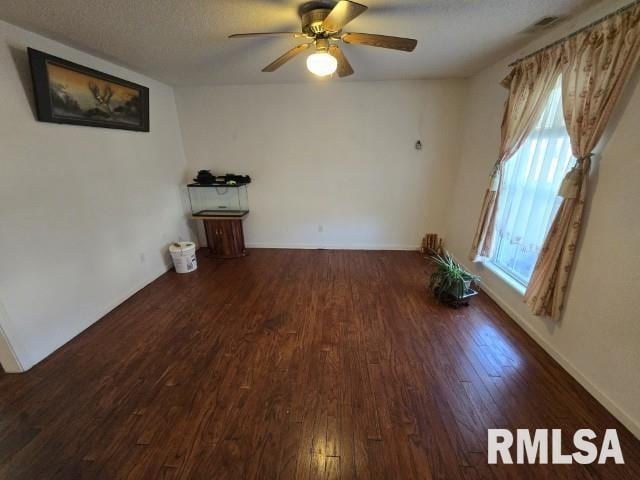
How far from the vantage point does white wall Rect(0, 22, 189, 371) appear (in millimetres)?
1787

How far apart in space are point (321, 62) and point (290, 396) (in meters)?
2.20

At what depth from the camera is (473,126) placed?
3.19 m

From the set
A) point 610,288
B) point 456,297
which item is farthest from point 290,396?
point 610,288

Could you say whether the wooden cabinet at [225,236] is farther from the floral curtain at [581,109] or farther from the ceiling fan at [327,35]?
the floral curtain at [581,109]

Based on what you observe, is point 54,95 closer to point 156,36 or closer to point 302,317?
point 156,36

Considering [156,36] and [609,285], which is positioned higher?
[156,36]

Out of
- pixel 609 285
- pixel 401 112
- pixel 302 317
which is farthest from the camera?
pixel 401 112

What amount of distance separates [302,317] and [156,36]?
259 cm

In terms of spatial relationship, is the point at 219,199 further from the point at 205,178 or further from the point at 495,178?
the point at 495,178

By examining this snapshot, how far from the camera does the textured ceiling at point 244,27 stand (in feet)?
5.15

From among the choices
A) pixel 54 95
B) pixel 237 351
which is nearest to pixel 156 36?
pixel 54 95

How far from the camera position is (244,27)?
1840 millimetres

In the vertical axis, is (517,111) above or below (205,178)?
above

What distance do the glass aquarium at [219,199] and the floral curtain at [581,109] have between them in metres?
3.51
